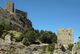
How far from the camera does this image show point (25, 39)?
6203 cm

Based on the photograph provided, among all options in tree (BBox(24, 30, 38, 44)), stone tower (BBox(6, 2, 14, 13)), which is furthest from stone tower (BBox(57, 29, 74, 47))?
tree (BBox(24, 30, 38, 44))

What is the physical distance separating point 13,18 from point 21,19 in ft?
12.4

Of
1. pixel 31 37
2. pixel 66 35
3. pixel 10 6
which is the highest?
pixel 10 6

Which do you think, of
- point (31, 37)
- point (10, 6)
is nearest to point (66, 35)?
point (10, 6)

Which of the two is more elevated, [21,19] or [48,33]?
[21,19]

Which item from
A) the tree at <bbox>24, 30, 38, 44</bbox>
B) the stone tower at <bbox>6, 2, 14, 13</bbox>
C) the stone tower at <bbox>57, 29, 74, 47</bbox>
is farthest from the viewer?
the stone tower at <bbox>6, 2, 14, 13</bbox>

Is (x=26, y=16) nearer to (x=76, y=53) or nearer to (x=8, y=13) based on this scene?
(x=8, y=13)

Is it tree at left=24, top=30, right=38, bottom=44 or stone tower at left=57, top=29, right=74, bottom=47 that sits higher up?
stone tower at left=57, top=29, right=74, bottom=47

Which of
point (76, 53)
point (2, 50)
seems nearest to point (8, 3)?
point (2, 50)

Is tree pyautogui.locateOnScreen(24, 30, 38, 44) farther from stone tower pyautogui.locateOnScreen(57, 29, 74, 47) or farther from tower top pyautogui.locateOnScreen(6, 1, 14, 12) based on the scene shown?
tower top pyautogui.locateOnScreen(6, 1, 14, 12)

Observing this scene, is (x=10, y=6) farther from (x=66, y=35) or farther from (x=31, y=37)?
(x=31, y=37)

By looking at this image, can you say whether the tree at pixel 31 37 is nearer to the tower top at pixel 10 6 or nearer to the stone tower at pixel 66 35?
the stone tower at pixel 66 35

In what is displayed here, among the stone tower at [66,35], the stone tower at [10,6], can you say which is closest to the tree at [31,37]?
the stone tower at [66,35]

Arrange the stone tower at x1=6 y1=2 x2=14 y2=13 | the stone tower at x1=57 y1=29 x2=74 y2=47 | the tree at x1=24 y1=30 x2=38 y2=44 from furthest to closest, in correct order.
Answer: the stone tower at x1=6 y1=2 x2=14 y2=13, the stone tower at x1=57 y1=29 x2=74 y2=47, the tree at x1=24 y1=30 x2=38 y2=44
